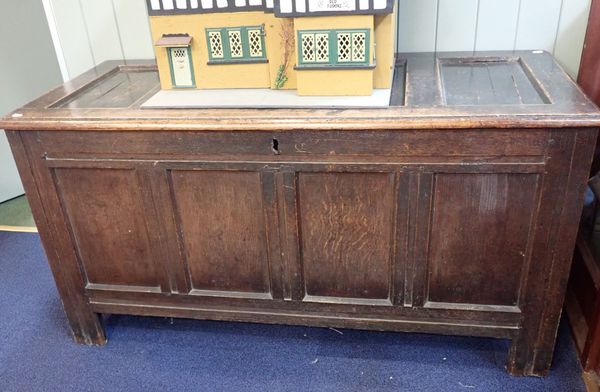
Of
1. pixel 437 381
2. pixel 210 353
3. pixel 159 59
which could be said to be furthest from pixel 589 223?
pixel 159 59

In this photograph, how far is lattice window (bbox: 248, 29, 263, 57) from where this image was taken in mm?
1598

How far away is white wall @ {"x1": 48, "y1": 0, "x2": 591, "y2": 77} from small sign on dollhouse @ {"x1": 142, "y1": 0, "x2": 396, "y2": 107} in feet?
1.36

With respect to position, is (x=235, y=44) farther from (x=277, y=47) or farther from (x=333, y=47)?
(x=333, y=47)

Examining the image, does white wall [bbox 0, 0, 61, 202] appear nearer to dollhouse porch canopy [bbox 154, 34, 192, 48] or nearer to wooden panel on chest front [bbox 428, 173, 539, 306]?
dollhouse porch canopy [bbox 154, 34, 192, 48]

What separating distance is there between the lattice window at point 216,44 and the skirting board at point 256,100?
0.36 ft

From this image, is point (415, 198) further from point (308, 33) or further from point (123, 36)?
point (123, 36)

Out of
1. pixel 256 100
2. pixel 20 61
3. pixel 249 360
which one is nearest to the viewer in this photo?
pixel 256 100

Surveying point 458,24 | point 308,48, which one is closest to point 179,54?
point 308,48

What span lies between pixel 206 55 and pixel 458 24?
88 centimetres

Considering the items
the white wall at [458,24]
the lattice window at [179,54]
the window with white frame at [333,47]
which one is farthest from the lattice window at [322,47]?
the white wall at [458,24]

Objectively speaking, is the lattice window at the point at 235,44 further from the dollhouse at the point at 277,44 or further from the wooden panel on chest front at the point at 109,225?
the wooden panel on chest front at the point at 109,225

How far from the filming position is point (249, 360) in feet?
5.94

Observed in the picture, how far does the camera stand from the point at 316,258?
63.2 inches

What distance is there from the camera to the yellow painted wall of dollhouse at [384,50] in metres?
1.50
